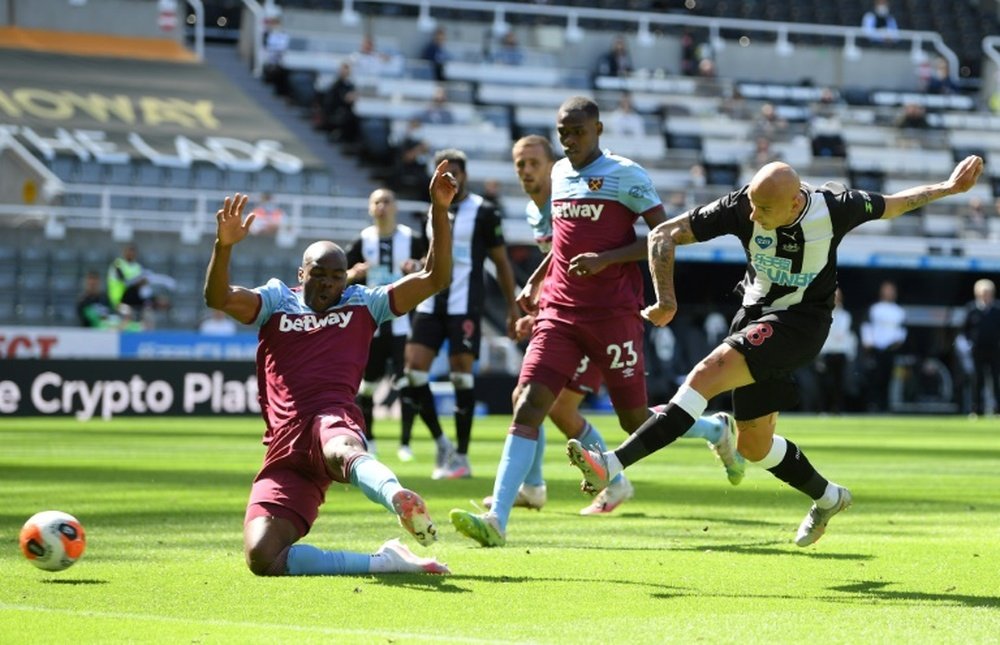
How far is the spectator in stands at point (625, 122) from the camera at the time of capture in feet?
117

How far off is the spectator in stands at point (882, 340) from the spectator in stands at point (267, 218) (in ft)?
34.2

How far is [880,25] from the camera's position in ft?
145

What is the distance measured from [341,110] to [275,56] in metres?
2.50

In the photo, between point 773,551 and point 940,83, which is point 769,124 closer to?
point 940,83

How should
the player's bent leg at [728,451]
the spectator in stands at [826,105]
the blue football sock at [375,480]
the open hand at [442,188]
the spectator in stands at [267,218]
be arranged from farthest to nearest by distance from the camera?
the spectator in stands at [826,105] < the spectator in stands at [267,218] < the player's bent leg at [728,451] < the open hand at [442,188] < the blue football sock at [375,480]

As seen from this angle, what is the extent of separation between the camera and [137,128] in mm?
32281

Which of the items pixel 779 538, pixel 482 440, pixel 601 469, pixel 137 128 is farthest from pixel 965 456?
pixel 137 128

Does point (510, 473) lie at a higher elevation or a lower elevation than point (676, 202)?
lower

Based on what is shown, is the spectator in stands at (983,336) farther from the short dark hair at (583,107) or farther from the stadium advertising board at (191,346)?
the short dark hair at (583,107)

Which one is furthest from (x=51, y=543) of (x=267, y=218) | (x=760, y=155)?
(x=760, y=155)

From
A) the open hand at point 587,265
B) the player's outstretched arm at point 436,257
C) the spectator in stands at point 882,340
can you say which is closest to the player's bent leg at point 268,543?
the player's outstretched arm at point 436,257

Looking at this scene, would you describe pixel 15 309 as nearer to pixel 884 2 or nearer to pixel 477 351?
pixel 477 351

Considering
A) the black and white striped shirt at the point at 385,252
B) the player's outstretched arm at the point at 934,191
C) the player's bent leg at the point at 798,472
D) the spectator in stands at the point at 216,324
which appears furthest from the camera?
the spectator in stands at the point at 216,324

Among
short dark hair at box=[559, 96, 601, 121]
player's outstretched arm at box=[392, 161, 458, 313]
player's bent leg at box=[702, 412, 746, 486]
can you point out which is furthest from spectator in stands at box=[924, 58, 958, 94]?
player's outstretched arm at box=[392, 161, 458, 313]
